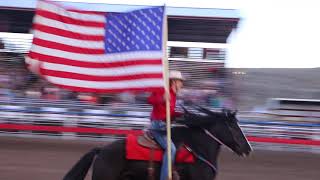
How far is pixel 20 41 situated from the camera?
17000 mm

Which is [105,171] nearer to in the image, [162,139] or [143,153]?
[143,153]

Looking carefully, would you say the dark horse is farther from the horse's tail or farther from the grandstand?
the grandstand

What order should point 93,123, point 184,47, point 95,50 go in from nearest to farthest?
point 95,50 → point 93,123 → point 184,47

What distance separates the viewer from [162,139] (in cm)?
573

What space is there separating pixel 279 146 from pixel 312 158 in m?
1.40

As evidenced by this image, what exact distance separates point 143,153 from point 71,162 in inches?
224

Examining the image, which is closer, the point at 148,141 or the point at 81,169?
A: the point at 148,141

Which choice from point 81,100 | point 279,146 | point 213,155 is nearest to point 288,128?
point 279,146

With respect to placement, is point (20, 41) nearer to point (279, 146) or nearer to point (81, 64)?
point (279, 146)

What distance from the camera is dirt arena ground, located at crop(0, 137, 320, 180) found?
9.82m

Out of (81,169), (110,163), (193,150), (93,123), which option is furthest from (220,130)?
(93,123)

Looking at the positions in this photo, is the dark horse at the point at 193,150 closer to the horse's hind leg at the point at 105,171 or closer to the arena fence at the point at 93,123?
the horse's hind leg at the point at 105,171

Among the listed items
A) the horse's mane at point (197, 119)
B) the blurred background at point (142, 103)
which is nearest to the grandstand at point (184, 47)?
the blurred background at point (142, 103)

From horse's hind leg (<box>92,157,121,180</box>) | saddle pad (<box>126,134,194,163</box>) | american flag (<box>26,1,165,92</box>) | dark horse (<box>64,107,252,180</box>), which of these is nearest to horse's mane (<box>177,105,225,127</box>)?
dark horse (<box>64,107,252,180</box>)
